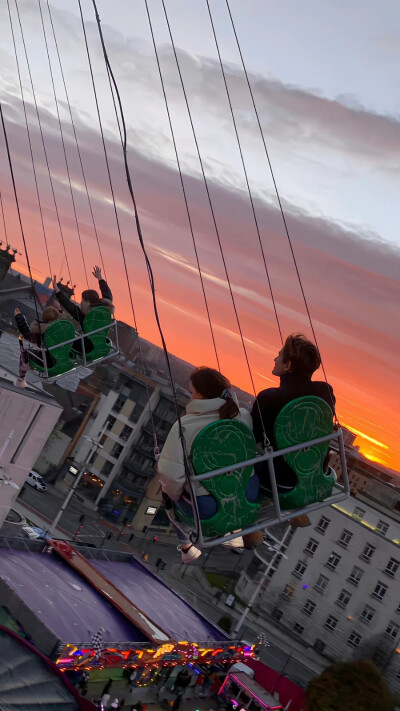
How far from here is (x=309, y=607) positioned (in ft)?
157

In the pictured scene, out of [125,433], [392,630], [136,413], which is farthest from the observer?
[125,433]

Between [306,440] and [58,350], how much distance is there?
26.1 ft

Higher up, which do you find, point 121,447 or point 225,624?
point 121,447

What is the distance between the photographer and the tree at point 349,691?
108 ft

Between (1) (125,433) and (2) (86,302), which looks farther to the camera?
(1) (125,433)

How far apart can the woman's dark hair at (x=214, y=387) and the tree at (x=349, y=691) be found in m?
32.2

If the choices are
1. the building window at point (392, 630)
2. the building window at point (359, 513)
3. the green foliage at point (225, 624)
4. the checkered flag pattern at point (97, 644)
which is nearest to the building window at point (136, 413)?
the green foliage at point (225, 624)

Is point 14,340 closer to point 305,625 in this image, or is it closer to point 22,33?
point 22,33

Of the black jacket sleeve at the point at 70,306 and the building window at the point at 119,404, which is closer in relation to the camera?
the black jacket sleeve at the point at 70,306

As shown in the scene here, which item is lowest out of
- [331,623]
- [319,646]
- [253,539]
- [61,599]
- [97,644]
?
[319,646]

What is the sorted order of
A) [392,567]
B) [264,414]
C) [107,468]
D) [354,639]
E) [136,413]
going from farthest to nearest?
1. [107,468]
2. [136,413]
3. [392,567]
4. [354,639]
5. [264,414]

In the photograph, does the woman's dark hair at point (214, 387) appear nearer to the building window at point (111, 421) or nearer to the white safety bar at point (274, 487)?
the white safety bar at point (274, 487)

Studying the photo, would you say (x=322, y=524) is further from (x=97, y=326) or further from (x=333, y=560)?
(x=97, y=326)

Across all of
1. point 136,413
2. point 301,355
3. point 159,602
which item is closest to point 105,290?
point 301,355
